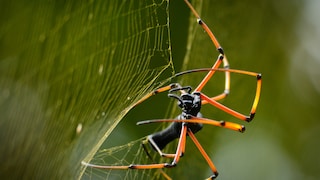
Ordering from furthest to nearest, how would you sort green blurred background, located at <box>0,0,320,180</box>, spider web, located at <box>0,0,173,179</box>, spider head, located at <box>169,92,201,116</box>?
green blurred background, located at <box>0,0,320,180</box> < spider web, located at <box>0,0,173,179</box> < spider head, located at <box>169,92,201,116</box>

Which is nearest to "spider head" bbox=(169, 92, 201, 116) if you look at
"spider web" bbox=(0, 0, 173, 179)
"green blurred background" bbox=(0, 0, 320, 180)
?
"spider web" bbox=(0, 0, 173, 179)

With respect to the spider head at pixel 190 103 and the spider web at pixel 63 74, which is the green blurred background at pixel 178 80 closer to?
the spider web at pixel 63 74

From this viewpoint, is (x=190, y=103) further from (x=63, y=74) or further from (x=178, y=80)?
(x=63, y=74)

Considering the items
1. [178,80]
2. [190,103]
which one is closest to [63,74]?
[178,80]

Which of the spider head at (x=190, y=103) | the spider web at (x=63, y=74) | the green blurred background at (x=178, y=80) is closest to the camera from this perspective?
the spider head at (x=190, y=103)

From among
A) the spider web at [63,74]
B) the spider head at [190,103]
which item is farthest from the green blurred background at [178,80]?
the spider head at [190,103]

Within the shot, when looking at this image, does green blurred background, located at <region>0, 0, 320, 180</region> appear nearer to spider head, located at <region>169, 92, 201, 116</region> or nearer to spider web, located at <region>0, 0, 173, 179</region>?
spider web, located at <region>0, 0, 173, 179</region>

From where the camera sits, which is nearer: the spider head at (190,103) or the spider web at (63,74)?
the spider head at (190,103)
